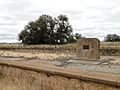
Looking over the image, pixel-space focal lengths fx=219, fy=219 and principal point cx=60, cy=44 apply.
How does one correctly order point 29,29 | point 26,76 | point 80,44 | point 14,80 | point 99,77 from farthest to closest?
point 29,29 < point 80,44 < point 14,80 < point 26,76 < point 99,77

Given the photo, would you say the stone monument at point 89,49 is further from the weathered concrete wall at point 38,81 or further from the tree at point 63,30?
the tree at point 63,30

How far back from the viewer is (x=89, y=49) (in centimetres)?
1537

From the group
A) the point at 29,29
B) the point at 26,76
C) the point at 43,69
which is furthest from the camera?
the point at 29,29

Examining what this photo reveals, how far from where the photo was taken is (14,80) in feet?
14.9

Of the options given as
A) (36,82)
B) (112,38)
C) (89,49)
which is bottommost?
(36,82)

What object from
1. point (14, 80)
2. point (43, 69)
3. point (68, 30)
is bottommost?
point (14, 80)

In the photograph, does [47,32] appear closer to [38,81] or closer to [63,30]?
[63,30]

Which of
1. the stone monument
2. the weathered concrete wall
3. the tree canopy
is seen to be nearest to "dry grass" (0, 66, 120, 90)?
the weathered concrete wall

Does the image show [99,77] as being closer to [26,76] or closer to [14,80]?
[26,76]

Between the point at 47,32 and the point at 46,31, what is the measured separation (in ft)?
1.12

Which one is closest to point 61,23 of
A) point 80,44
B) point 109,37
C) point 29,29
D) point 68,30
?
point 68,30

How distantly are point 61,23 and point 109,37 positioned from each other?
540 inches

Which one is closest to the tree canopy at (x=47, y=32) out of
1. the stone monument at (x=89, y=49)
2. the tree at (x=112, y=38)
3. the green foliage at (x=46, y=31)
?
the green foliage at (x=46, y=31)

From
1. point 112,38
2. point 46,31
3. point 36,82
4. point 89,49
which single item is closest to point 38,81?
point 36,82
